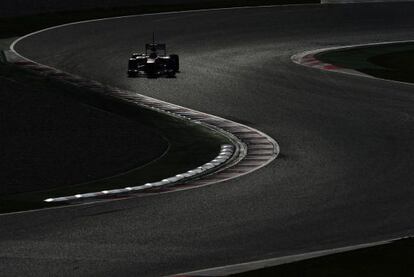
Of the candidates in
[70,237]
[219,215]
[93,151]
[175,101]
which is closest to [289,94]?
[175,101]

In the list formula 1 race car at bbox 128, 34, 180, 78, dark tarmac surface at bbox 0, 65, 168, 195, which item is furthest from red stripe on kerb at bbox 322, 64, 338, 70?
dark tarmac surface at bbox 0, 65, 168, 195

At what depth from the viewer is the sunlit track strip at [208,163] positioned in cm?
1966

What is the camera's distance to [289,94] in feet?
101

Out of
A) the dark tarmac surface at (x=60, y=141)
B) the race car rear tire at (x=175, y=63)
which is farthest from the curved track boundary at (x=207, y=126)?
the race car rear tire at (x=175, y=63)

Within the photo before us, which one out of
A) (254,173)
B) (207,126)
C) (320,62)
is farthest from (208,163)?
(320,62)

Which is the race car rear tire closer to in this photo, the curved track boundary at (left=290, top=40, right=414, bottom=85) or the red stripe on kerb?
the curved track boundary at (left=290, top=40, right=414, bottom=85)

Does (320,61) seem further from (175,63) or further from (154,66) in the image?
(154,66)

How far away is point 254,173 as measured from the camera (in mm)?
21203

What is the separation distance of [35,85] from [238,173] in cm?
1114

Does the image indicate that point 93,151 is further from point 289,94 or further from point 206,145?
point 289,94

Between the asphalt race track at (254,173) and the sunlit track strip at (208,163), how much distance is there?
41 cm

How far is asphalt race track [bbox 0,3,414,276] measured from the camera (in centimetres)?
Result: 1545

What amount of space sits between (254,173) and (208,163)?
157cm

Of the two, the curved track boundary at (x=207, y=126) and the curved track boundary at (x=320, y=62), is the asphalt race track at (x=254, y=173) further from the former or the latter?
the curved track boundary at (x=320, y=62)
